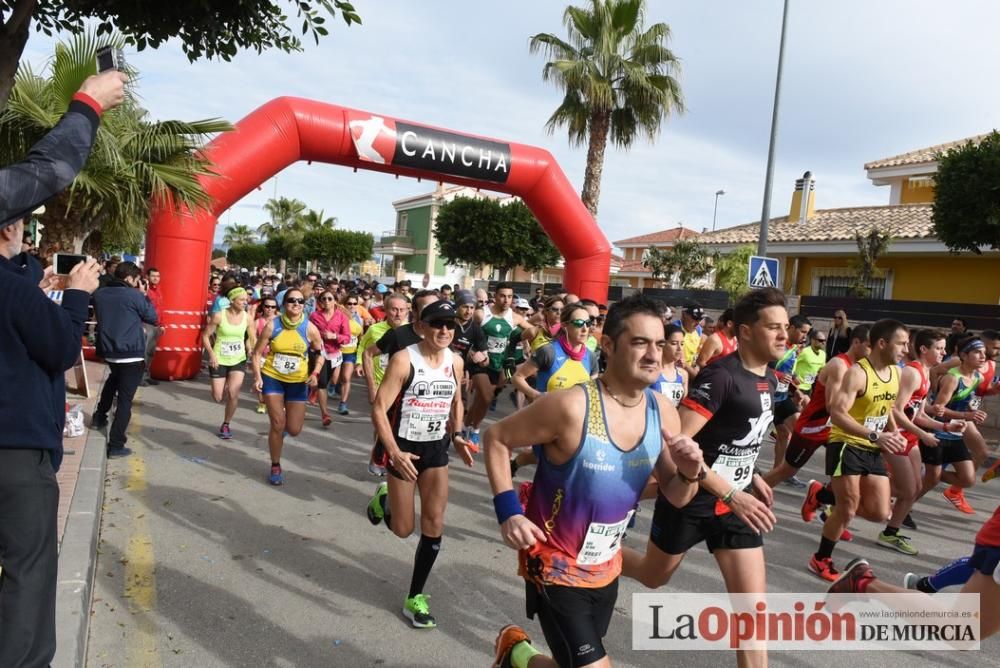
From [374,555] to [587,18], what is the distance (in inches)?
667

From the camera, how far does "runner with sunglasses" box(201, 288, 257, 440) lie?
8.03 meters

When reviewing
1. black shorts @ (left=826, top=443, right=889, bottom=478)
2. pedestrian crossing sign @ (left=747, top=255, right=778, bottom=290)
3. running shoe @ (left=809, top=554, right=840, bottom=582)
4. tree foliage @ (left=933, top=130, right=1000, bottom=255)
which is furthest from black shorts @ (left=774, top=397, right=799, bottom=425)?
tree foliage @ (left=933, top=130, right=1000, bottom=255)

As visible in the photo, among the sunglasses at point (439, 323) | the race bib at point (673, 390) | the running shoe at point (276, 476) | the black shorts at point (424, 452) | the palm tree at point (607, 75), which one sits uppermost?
the palm tree at point (607, 75)

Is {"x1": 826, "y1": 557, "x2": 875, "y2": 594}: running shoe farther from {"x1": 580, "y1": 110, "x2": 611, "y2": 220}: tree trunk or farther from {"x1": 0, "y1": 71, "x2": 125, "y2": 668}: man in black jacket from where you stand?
{"x1": 580, "y1": 110, "x2": 611, "y2": 220}: tree trunk

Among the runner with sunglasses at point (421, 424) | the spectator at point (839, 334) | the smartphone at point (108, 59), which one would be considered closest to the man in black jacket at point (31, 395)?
the smartphone at point (108, 59)

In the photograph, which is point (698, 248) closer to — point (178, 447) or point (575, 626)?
point (178, 447)

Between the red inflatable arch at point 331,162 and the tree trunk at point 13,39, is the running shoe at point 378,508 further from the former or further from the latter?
the red inflatable arch at point 331,162

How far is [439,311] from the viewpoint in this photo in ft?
13.6

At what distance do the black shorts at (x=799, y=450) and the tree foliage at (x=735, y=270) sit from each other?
52.6 ft

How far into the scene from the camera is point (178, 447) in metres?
7.32

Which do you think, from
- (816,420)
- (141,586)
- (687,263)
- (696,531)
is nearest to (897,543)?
(816,420)

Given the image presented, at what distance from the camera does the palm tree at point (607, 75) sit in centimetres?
1802

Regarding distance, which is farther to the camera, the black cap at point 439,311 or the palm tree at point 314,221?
the palm tree at point 314,221

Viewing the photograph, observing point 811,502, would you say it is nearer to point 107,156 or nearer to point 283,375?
point 283,375
